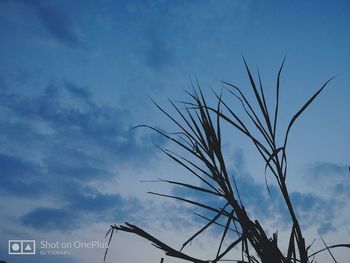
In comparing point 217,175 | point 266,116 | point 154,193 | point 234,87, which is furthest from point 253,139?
point 154,193

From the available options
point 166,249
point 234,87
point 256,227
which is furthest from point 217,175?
point 234,87

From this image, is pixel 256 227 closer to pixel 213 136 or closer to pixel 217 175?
pixel 217 175

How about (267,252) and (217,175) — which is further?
(217,175)

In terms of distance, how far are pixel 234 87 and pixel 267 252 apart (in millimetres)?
748

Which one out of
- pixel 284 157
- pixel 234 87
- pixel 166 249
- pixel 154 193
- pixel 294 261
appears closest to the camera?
pixel 166 249

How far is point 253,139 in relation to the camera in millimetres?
1141

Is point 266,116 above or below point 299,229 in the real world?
above

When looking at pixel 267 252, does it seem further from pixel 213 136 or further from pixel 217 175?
pixel 213 136

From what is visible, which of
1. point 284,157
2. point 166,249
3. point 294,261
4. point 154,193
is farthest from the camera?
point 154,193

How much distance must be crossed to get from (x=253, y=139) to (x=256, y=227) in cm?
35

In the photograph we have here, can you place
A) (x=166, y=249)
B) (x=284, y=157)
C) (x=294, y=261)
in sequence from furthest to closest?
(x=284, y=157) → (x=294, y=261) → (x=166, y=249)

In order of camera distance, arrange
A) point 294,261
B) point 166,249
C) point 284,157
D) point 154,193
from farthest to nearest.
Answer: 1. point 154,193
2. point 284,157
3. point 294,261
4. point 166,249

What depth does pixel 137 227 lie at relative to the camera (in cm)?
86

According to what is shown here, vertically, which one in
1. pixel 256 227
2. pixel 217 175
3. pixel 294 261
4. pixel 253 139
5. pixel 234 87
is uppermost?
pixel 234 87
